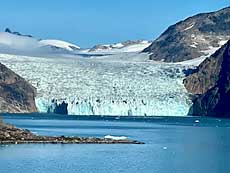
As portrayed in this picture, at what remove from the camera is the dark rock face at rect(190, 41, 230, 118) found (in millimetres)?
104269

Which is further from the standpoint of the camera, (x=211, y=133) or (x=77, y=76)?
(x=77, y=76)

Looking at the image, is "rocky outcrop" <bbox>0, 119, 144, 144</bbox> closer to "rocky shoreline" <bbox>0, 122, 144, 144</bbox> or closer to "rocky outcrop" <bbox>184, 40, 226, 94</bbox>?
"rocky shoreline" <bbox>0, 122, 144, 144</bbox>

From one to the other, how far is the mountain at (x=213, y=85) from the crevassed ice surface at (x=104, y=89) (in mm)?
8645

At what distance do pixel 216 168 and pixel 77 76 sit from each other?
5186 centimetres

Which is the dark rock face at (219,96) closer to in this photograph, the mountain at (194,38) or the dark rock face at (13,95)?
the mountain at (194,38)

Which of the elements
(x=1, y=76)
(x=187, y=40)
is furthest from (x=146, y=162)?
(x=187, y=40)

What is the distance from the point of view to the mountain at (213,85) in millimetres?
103750

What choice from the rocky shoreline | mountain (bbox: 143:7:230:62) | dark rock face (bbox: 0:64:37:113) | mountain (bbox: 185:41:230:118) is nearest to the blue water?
the rocky shoreline

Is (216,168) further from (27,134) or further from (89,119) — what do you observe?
(89,119)

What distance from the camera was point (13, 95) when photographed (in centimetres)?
9869

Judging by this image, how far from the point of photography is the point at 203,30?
152 metres

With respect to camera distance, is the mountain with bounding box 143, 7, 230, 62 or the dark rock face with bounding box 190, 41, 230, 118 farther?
the mountain with bounding box 143, 7, 230, 62

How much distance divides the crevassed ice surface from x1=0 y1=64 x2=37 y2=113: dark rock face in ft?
4.79

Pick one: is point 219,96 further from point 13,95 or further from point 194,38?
point 194,38
